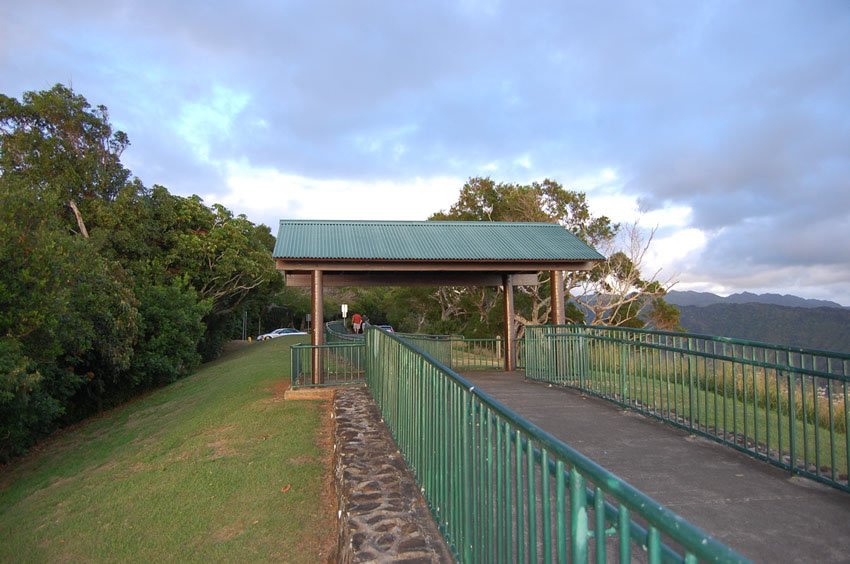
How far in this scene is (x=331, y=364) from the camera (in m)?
12.4

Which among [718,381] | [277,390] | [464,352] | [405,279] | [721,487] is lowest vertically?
[277,390]

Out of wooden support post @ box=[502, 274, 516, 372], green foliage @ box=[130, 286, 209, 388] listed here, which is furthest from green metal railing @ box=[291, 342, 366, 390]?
green foliage @ box=[130, 286, 209, 388]

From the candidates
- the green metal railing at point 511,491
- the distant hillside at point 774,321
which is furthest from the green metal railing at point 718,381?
the distant hillside at point 774,321

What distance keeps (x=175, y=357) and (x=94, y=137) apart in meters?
12.6

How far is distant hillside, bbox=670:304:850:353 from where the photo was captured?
42.9 meters

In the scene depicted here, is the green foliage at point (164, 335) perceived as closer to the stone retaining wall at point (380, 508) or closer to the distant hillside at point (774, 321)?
the stone retaining wall at point (380, 508)

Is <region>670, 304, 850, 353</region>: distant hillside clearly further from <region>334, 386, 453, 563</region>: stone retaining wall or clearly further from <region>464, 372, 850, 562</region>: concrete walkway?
<region>334, 386, 453, 563</region>: stone retaining wall

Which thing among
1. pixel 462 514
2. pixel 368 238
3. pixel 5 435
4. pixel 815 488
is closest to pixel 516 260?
pixel 368 238

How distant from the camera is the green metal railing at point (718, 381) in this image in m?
4.94

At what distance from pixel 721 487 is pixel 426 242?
9618 millimetres

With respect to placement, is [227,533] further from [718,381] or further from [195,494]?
[718,381]

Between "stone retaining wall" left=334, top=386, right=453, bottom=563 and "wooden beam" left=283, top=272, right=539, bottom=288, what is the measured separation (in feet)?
23.8

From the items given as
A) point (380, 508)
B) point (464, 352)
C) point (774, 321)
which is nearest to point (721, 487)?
point (380, 508)

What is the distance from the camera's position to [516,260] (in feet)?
41.4
